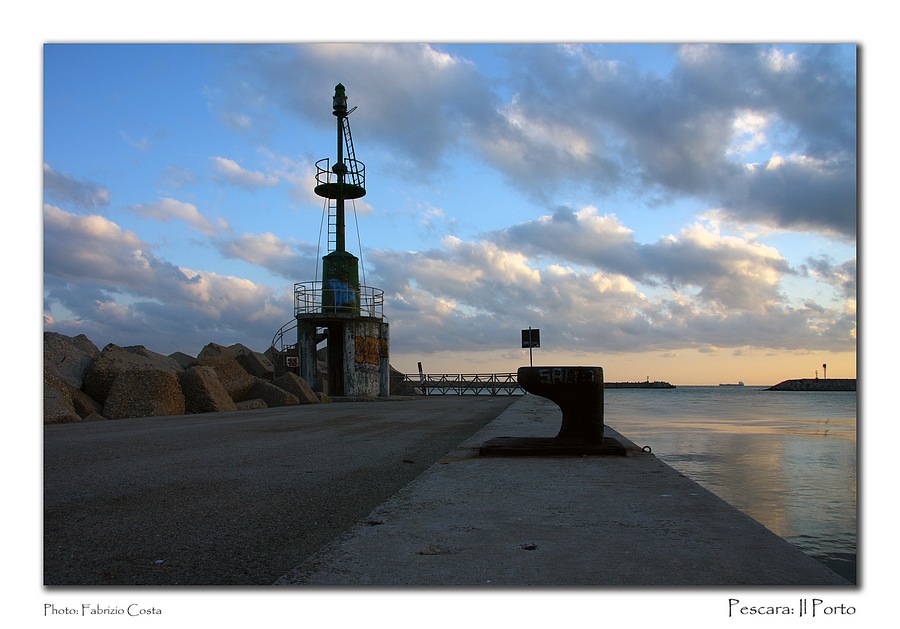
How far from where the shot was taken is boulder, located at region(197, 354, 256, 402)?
770 inches

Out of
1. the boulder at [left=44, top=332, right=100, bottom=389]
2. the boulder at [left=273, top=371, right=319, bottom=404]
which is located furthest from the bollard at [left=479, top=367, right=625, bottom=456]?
the boulder at [left=273, top=371, right=319, bottom=404]

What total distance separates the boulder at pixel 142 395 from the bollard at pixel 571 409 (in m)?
11.1

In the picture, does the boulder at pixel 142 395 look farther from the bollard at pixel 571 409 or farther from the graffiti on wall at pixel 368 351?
the graffiti on wall at pixel 368 351

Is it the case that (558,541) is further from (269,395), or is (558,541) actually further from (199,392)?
(269,395)

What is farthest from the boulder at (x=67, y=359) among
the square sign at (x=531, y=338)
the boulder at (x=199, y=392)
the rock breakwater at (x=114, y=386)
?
the square sign at (x=531, y=338)

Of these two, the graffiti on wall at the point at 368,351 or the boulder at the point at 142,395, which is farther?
the graffiti on wall at the point at 368,351

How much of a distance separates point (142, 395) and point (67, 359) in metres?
2.60

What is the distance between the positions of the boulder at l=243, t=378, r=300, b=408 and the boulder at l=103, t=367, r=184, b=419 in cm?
478

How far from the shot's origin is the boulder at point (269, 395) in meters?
20.1

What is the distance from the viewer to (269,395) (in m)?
20.2

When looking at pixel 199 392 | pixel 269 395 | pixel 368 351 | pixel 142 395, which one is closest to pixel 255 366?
pixel 368 351

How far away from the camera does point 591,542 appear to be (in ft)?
9.79

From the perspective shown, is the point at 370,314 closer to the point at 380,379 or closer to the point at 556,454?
the point at 380,379

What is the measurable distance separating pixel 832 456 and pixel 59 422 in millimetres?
14324
